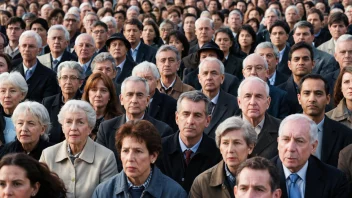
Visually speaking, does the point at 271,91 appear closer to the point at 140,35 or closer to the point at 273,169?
the point at 273,169

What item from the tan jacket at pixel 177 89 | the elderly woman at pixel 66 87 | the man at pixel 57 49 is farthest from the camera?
the man at pixel 57 49

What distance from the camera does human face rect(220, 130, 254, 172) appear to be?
7.10 meters

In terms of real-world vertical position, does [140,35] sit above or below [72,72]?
above

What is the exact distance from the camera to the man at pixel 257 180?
20.0ft

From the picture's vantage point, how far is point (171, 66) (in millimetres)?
11406

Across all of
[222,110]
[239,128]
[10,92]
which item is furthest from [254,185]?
[10,92]

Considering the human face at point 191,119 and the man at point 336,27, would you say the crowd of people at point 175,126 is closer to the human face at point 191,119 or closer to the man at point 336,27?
the human face at point 191,119

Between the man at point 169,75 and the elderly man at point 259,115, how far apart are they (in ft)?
7.60

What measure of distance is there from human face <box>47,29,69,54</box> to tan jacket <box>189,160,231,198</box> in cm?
694

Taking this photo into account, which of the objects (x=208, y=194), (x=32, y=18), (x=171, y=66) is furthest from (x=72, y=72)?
(x=32, y=18)

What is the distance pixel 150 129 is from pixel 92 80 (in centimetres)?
283

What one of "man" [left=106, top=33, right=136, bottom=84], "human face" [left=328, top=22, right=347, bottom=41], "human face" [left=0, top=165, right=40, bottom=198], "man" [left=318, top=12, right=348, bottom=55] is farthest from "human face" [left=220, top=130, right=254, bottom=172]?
"human face" [left=328, top=22, right=347, bottom=41]

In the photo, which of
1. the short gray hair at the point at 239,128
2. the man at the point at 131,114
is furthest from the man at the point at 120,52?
the short gray hair at the point at 239,128

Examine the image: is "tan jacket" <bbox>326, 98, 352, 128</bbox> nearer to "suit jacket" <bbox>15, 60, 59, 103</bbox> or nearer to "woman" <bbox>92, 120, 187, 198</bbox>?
"woman" <bbox>92, 120, 187, 198</bbox>
